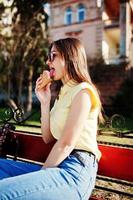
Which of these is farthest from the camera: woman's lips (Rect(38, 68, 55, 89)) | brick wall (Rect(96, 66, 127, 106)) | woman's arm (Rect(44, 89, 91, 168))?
brick wall (Rect(96, 66, 127, 106))

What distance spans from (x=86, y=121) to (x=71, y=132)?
158 millimetres

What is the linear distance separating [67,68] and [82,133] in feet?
1.57

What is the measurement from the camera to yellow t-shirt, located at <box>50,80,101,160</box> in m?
2.54

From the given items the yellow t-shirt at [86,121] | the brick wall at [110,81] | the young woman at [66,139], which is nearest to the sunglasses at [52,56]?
the young woman at [66,139]

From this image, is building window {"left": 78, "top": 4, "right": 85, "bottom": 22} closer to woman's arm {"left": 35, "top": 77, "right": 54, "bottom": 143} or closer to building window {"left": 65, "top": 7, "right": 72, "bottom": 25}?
building window {"left": 65, "top": 7, "right": 72, "bottom": 25}

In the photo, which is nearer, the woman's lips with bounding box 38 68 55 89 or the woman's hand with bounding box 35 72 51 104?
the woman's lips with bounding box 38 68 55 89

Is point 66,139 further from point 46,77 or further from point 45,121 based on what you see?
point 46,77

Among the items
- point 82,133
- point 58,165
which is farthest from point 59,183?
point 82,133

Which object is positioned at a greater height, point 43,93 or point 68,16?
point 68,16

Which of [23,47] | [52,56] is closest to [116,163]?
[52,56]

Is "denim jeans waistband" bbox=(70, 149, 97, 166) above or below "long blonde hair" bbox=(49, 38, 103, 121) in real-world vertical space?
below

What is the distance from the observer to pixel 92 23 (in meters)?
27.5

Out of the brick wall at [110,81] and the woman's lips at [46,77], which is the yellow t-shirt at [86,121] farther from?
the brick wall at [110,81]

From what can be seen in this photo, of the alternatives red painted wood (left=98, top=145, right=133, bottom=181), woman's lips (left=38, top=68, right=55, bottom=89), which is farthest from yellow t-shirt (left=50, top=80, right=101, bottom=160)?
red painted wood (left=98, top=145, right=133, bottom=181)
